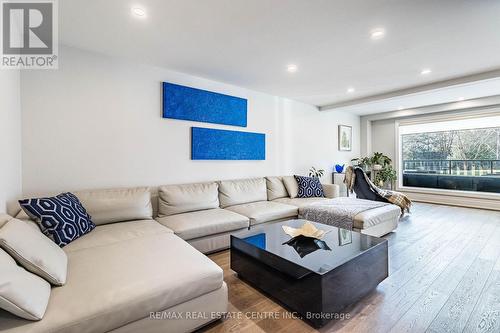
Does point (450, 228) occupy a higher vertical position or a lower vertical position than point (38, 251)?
lower

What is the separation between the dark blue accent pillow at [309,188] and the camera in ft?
13.3

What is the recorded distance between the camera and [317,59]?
9.46 ft

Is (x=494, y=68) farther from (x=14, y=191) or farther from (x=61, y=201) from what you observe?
(x=14, y=191)

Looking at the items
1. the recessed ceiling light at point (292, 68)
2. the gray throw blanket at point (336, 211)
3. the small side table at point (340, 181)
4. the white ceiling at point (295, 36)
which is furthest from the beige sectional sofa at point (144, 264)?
the small side table at point (340, 181)

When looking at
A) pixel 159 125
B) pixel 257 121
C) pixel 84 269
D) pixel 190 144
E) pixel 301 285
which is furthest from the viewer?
pixel 257 121

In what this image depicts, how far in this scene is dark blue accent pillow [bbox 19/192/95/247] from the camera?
1.73m

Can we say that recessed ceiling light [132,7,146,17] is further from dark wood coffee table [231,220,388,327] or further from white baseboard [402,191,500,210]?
white baseboard [402,191,500,210]

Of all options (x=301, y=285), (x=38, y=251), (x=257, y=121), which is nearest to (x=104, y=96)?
(x=38, y=251)

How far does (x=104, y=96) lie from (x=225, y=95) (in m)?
1.67

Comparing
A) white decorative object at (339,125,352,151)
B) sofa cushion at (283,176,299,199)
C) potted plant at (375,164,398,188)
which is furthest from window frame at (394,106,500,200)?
sofa cushion at (283,176,299,199)

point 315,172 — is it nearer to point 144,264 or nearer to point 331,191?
point 331,191

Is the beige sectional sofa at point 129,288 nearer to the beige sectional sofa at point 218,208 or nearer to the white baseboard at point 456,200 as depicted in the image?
the beige sectional sofa at point 218,208

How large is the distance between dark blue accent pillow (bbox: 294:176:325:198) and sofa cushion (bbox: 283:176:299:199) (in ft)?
0.19

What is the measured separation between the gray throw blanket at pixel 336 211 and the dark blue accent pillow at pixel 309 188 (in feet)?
1.95
